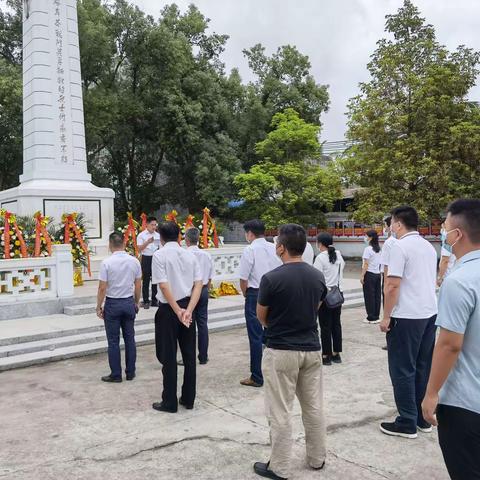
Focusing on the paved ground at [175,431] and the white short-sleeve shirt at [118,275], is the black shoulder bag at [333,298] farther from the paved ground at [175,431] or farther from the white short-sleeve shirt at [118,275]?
the white short-sleeve shirt at [118,275]

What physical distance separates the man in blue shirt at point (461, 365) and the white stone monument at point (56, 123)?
1067cm

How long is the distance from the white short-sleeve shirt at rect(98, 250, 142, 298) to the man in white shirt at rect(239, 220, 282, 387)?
122cm

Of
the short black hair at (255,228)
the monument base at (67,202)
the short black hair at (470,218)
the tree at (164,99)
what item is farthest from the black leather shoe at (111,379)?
the tree at (164,99)

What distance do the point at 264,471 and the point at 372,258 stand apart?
5638 mm

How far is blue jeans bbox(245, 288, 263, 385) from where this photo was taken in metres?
5.07

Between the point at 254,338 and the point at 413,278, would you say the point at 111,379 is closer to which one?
the point at 254,338

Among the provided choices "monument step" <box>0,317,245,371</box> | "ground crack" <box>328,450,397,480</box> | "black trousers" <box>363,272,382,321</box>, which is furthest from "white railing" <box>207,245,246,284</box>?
"ground crack" <box>328,450,397,480</box>

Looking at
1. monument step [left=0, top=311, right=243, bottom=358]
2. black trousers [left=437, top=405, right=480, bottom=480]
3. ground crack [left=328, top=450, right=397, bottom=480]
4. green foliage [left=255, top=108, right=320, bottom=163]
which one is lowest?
ground crack [left=328, top=450, right=397, bottom=480]

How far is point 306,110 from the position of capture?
25.5m

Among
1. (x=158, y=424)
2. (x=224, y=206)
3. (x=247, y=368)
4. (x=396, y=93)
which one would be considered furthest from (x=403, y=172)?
(x=158, y=424)

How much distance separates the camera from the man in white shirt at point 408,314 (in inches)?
147

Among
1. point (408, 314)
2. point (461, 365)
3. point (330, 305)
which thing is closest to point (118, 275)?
point (330, 305)

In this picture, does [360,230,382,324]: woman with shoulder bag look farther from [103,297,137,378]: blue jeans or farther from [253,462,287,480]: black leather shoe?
[253,462,287,480]: black leather shoe

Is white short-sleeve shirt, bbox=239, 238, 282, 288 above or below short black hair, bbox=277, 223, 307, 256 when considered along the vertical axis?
below
